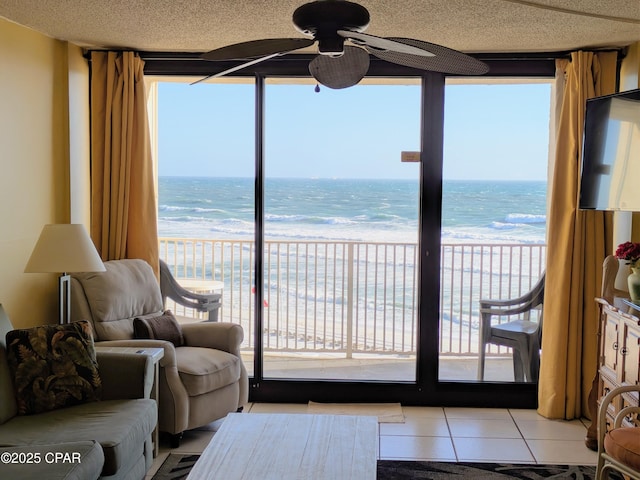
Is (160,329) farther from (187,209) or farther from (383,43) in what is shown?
(383,43)

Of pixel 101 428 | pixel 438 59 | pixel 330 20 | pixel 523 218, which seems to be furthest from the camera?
pixel 523 218

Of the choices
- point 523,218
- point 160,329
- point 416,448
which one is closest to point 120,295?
point 160,329

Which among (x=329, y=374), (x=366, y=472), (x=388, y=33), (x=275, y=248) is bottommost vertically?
(x=329, y=374)

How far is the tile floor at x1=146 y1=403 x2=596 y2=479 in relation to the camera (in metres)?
3.78

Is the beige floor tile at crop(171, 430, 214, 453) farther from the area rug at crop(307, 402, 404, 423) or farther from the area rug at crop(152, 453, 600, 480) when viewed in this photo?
the area rug at crop(307, 402, 404, 423)

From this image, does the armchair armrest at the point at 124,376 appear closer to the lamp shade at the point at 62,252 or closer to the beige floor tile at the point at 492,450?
the lamp shade at the point at 62,252

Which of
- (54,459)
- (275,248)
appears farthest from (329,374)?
(54,459)

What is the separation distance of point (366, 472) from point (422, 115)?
2714 mm

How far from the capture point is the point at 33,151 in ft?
13.2

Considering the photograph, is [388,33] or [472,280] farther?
[472,280]

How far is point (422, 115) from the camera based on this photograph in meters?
4.62

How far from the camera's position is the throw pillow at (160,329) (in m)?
4.11

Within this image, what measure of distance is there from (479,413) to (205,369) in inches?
74.3

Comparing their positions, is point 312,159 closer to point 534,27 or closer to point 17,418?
point 534,27
